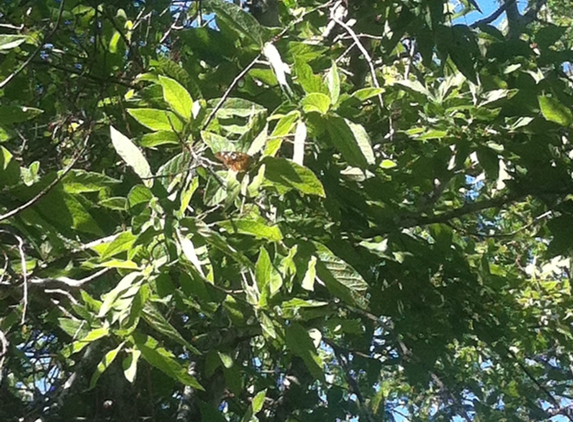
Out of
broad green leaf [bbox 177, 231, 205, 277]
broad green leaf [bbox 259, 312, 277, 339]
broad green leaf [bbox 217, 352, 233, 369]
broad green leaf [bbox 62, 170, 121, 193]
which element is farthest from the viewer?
broad green leaf [bbox 217, 352, 233, 369]

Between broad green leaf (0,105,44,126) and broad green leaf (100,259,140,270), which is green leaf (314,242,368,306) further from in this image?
broad green leaf (0,105,44,126)

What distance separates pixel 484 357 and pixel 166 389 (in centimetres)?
140

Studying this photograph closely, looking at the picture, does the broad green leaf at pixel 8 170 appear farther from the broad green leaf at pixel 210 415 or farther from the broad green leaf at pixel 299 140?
the broad green leaf at pixel 210 415

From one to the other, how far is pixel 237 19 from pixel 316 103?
335 millimetres

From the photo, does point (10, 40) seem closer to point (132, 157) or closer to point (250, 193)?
point (132, 157)

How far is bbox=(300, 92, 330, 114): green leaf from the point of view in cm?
93

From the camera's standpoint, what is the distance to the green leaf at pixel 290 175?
3.07ft

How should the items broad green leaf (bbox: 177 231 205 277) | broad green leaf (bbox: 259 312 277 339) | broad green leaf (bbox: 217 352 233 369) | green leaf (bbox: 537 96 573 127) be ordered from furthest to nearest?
broad green leaf (bbox: 217 352 233 369) < green leaf (bbox: 537 96 573 127) < broad green leaf (bbox: 259 312 277 339) < broad green leaf (bbox: 177 231 205 277)

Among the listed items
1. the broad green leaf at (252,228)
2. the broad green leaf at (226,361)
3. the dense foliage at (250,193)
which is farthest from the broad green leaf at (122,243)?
the broad green leaf at (226,361)

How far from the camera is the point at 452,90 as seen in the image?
4.75 ft

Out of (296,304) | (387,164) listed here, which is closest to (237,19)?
(387,164)

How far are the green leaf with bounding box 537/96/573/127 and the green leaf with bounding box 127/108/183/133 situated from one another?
63 cm

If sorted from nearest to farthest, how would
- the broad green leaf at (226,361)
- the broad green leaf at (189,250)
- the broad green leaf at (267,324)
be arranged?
the broad green leaf at (189,250), the broad green leaf at (267,324), the broad green leaf at (226,361)

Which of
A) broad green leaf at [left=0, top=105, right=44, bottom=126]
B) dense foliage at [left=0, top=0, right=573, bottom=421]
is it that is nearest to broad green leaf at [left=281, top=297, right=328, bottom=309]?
dense foliage at [left=0, top=0, right=573, bottom=421]
